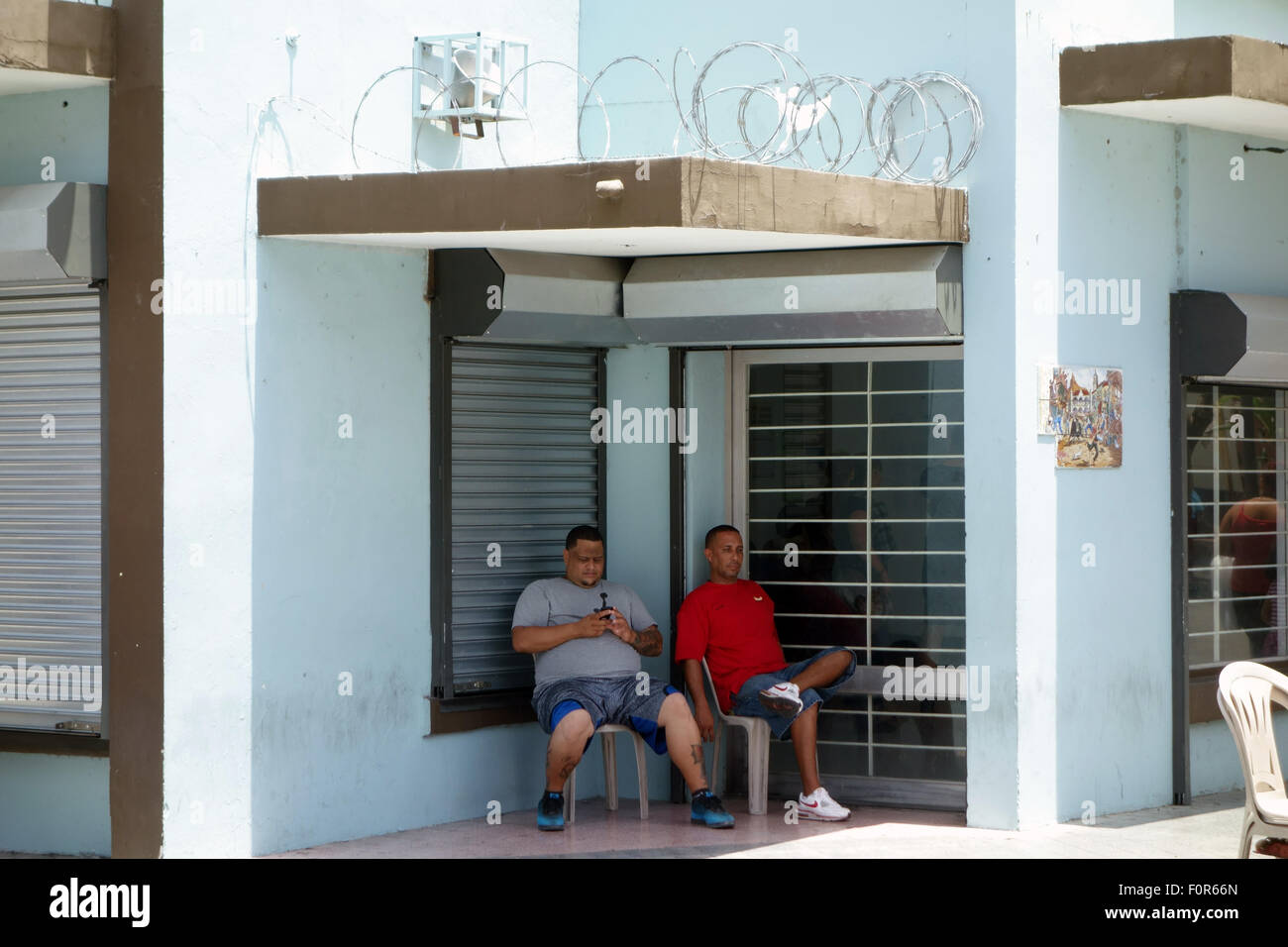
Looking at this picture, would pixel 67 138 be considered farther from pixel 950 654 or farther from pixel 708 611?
pixel 950 654

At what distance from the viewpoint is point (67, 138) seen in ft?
26.8

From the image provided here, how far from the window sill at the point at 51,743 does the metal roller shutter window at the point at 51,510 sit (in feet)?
0.14

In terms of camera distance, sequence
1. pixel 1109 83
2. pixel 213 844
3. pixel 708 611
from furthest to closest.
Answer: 1. pixel 708 611
2. pixel 1109 83
3. pixel 213 844

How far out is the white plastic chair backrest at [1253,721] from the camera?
6750 mm

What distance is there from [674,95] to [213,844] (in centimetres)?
453

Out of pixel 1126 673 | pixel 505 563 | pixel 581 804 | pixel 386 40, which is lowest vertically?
pixel 581 804

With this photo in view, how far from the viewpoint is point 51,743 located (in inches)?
321

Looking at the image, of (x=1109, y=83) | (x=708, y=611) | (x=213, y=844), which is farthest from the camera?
(x=708, y=611)

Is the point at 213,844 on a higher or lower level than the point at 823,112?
lower

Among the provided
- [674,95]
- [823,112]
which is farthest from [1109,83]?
[674,95]

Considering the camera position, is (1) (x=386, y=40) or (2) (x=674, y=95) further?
(2) (x=674, y=95)
